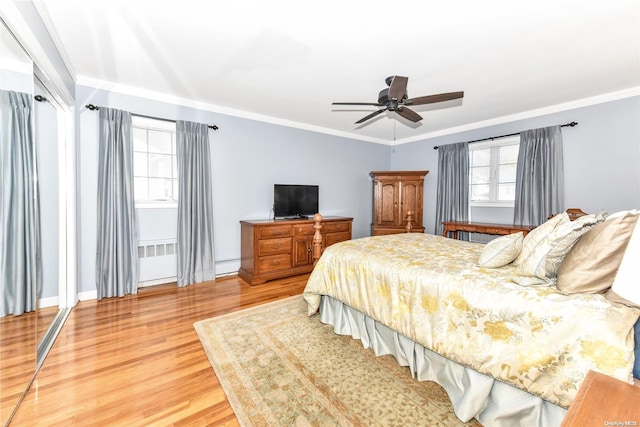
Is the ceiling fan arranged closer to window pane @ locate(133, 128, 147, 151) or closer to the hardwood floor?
the hardwood floor

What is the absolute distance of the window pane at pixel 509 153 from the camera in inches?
174

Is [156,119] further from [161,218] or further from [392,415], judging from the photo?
[392,415]

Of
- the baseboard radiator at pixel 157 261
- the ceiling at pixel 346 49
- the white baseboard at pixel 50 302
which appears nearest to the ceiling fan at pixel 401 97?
the ceiling at pixel 346 49

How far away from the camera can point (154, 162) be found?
3.65 m

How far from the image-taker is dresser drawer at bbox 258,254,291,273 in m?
3.86

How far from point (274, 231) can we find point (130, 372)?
234cm

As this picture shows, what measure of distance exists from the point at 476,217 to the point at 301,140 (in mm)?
3481

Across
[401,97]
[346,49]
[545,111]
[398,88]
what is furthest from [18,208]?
[545,111]

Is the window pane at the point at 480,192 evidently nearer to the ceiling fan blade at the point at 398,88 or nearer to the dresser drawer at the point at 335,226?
the dresser drawer at the point at 335,226

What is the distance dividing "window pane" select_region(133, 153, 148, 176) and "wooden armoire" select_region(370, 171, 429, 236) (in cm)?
397

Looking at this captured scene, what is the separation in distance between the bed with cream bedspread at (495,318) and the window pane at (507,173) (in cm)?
301

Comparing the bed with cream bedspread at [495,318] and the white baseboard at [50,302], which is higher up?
the bed with cream bedspread at [495,318]

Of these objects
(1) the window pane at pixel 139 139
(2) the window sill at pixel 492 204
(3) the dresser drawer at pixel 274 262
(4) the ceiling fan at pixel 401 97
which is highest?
(4) the ceiling fan at pixel 401 97

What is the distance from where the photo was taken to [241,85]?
3260 mm
